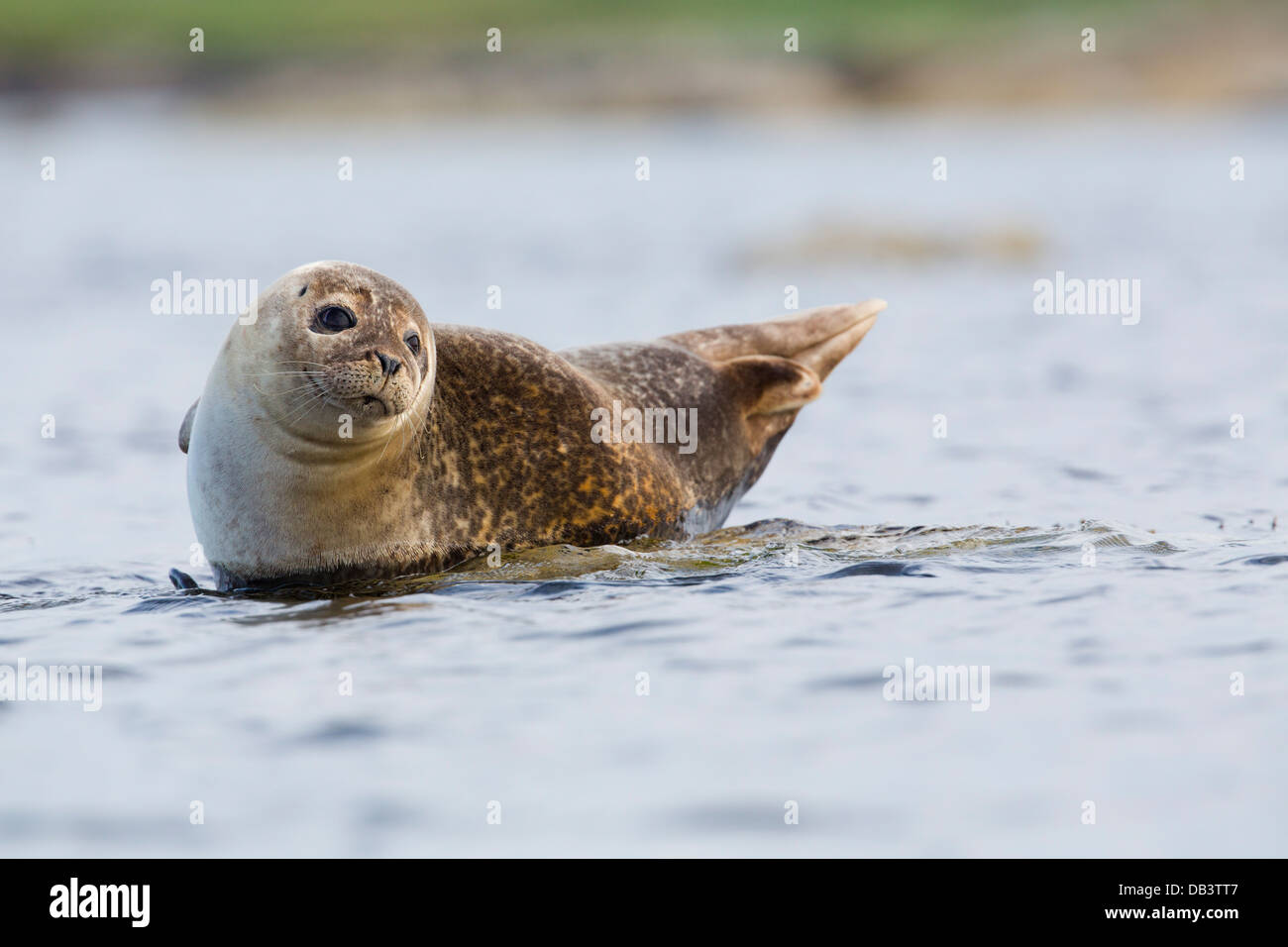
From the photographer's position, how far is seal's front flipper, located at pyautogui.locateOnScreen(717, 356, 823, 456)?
9742mm

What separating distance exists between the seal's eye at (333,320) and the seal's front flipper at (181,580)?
168 cm

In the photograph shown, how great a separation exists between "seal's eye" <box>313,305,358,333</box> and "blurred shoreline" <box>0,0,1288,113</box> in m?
55.1

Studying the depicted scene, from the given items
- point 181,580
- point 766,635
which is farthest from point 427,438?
point 766,635

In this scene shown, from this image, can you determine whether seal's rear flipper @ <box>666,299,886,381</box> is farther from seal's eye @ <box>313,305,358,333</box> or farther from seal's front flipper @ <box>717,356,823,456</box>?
seal's eye @ <box>313,305,358,333</box>

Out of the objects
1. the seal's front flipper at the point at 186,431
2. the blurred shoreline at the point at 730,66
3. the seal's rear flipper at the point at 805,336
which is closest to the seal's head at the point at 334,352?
the seal's front flipper at the point at 186,431

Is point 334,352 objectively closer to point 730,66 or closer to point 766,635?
point 766,635

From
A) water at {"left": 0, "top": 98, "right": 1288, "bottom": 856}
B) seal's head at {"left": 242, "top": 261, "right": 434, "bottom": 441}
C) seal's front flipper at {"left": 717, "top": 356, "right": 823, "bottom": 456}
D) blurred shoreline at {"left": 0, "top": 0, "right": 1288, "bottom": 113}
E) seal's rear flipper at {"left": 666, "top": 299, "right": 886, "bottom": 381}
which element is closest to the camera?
water at {"left": 0, "top": 98, "right": 1288, "bottom": 856}

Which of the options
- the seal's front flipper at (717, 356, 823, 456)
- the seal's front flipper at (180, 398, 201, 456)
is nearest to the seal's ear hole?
the seal's front flipper at (180, 398, 201, 456)

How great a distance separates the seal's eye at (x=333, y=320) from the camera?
7.52 meters

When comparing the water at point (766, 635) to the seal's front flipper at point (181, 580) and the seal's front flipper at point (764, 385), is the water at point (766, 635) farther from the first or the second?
the seal's front flipper at point (764, 385)

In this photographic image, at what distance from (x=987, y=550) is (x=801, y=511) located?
2.19 meters

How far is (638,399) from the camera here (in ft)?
30.0
